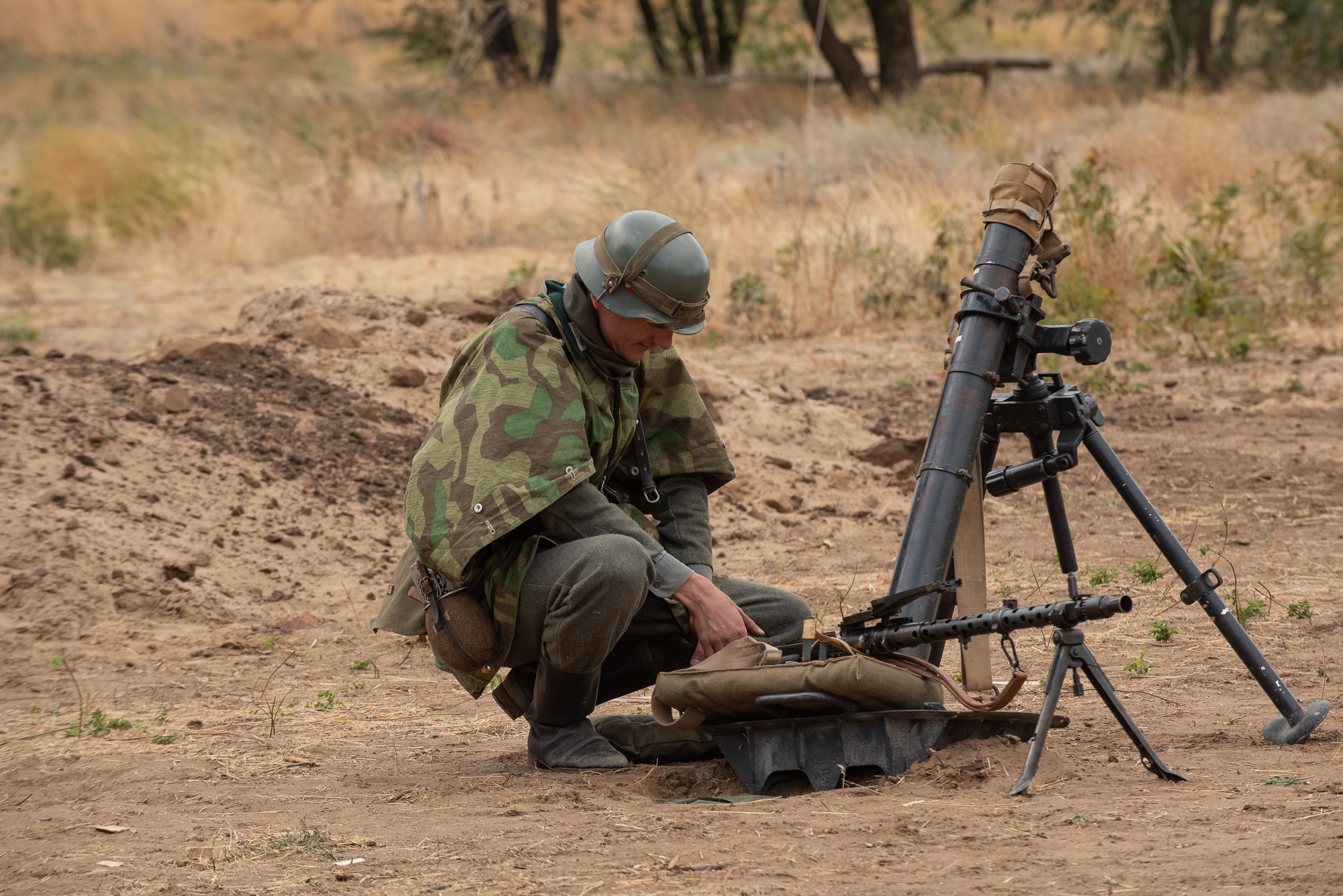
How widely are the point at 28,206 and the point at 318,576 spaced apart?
28.0 feet

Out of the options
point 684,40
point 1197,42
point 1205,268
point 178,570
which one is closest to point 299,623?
point 178,570

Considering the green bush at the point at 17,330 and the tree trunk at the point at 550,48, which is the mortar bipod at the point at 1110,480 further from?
the tree trunk at the point at 550,48

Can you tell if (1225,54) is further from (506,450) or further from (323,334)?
(506,450)

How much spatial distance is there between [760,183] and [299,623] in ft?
28.2

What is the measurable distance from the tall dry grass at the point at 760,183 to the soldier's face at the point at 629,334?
20.3 ft

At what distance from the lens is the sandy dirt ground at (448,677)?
7.79ft

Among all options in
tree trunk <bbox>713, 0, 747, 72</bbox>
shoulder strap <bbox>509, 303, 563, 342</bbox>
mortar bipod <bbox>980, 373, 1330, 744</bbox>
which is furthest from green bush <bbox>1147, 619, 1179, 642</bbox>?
tree trunk <bbox>713, 0, 747, 72</bbox>

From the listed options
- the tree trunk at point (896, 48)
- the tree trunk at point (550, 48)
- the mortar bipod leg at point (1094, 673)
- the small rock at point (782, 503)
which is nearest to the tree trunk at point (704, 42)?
the tree trunk at point (550, 48)

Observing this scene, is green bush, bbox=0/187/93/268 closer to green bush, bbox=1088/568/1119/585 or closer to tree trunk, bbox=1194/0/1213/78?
green bush, bbox=1088/568/1119/585

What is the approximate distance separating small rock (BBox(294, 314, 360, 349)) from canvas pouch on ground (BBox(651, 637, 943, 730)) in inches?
192

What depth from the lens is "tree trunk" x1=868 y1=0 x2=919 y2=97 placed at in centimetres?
1781

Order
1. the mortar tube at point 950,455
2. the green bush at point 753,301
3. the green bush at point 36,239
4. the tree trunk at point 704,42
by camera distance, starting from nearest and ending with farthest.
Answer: the mortar tube at point 950,455 → the green bush at point 753,301 → the green bush at point 36,239 → the tree trunk at point 704,42

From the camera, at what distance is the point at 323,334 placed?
7.27 metres

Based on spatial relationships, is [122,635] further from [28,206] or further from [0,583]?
[28,206]
